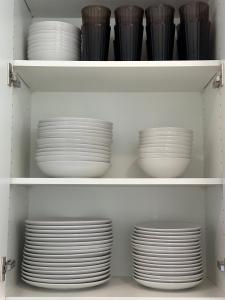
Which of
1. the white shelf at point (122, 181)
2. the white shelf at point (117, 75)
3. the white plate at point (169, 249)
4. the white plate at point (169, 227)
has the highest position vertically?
the white shelf at point (117, 75)

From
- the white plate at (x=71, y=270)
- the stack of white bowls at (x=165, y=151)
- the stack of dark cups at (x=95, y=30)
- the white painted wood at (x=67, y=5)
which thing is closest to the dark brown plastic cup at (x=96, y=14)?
the stack of dark cups at (x=95, y=30)

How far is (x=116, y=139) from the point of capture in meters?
1.38

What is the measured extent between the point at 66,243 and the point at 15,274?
0.19 m

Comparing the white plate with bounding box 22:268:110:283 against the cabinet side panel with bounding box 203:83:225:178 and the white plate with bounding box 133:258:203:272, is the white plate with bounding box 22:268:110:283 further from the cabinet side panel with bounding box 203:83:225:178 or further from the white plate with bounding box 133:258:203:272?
the cabinet side panel with bounding box 203:83:225:178

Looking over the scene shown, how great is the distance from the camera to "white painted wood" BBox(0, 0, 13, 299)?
3.40 ft

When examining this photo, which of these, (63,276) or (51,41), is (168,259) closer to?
(63,276)

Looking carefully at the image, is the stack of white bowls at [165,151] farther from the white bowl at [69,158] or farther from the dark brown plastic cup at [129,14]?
the dark brown plastic cup at [129,14]

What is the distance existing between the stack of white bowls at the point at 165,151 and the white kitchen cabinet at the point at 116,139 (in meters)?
0.05

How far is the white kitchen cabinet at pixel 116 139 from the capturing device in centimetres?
110

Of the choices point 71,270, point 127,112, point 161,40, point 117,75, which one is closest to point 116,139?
point 127,112

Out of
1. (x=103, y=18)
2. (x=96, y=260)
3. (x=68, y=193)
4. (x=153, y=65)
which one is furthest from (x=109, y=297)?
(x=103, y=18)

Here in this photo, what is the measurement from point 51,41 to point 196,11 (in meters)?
0.42

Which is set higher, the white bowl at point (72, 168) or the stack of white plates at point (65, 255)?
the white bowl at point (72, 168)

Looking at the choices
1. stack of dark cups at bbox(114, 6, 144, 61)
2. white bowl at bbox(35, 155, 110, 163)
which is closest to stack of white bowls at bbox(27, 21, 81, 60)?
stack of dark cups at bbox(114, 6, 144, 61)
